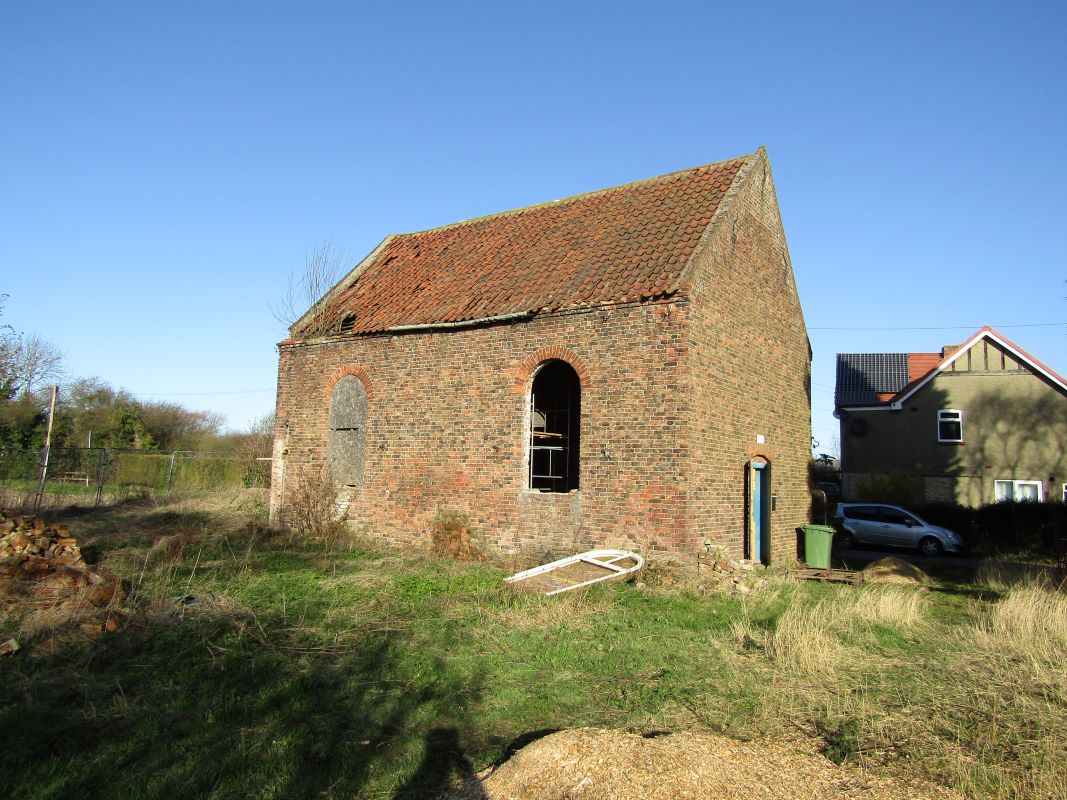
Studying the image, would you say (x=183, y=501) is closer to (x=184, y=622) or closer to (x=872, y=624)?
(x=184, y=622)

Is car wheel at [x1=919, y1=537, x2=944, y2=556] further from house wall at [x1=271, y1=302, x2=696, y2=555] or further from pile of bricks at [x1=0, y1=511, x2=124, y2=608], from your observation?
pile of bricks at [x1=0, y1=511, x2=124, y2=608]

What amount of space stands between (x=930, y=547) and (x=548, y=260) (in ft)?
49.9

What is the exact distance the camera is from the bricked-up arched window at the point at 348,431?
52.0ft

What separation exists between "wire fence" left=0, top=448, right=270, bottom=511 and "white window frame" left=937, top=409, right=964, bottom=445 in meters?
25.9

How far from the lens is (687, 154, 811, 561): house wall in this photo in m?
12.2

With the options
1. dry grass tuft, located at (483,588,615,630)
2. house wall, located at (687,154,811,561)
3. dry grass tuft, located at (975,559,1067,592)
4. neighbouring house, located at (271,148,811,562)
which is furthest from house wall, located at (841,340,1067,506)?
dry grass tuft, located at (483,588,615,630)

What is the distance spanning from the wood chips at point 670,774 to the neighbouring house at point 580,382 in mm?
6686

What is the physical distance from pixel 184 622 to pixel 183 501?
614 inches

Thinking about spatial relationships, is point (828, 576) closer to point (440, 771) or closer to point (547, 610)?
point (547, 610)

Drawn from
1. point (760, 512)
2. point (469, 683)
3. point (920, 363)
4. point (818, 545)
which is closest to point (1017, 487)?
point (920, 363)

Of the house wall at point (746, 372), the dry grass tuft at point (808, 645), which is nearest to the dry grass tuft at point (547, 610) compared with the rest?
the dry grass tuft at point (808, 645)

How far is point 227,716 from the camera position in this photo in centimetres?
563

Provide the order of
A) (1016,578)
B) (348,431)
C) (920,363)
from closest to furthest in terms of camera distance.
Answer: (1016,578) < (348,431) < (920,363)

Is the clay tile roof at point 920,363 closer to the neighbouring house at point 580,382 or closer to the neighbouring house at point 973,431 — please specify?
the neighbouring house at point 973,431
